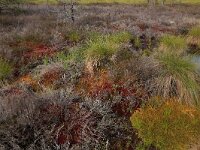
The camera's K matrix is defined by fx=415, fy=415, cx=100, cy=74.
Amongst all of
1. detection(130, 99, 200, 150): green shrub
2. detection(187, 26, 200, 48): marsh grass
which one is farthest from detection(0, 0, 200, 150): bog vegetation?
detection(187, 26, 200, 48): marsh grass

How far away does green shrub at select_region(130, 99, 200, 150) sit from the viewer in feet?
21.9

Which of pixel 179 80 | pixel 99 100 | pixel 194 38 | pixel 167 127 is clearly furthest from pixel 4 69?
pixel 194 38

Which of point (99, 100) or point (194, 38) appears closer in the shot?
point (99, 100)

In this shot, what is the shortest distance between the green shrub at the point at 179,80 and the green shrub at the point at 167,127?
1.09 metres

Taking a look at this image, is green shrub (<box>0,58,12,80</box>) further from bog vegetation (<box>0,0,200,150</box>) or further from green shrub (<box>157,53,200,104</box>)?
green shrub (<box>157,53,200,104</box>)

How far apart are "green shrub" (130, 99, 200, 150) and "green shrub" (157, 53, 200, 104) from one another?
1090mm

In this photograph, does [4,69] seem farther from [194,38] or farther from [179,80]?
[194,38]

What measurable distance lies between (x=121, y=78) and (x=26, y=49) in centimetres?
452

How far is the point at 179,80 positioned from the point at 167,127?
75.7 inches

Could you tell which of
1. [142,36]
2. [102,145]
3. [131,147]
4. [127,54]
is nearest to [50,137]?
[102,145]

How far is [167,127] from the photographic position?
6809mm

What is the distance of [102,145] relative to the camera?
7.11 metres

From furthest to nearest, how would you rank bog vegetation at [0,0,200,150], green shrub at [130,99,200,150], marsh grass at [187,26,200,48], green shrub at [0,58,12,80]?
marsh grass at [187,26,200,48], green shrub at [0,58,12,80], bog vegetation at [0,0,200,150], green shrub at [130,99,200,150]

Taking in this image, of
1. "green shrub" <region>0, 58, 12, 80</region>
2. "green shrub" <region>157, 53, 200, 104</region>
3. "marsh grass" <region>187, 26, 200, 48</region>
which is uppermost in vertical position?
"green shrub" <region>157, 53, 200, 104</region>
